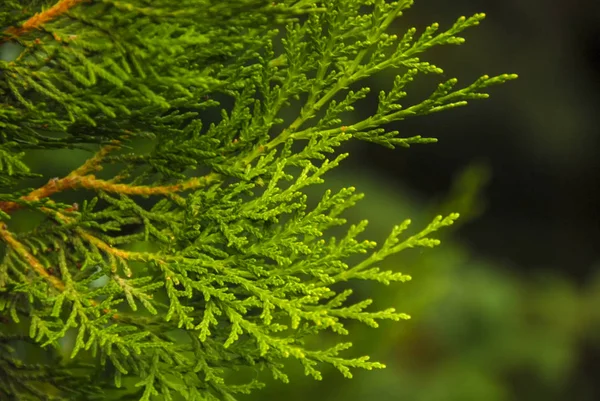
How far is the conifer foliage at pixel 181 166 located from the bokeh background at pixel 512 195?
4.43m

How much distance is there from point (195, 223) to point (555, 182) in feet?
23.1

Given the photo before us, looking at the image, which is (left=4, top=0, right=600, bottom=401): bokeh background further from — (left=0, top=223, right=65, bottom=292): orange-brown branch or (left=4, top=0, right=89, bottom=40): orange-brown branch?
(left=4, top=0, right=89, bottom=40): orange-brown branch

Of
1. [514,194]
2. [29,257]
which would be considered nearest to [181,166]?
[29,257]

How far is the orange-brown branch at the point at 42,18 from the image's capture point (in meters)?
1.44

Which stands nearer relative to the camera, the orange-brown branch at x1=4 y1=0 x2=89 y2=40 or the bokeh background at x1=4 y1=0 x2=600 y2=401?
the orange-brown branch at x1=4 y1=0 x2=89 y2=40

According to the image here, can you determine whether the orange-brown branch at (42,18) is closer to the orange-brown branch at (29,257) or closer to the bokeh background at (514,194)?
the orange-brown branch at (29,257)

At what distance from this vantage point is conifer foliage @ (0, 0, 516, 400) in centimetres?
138

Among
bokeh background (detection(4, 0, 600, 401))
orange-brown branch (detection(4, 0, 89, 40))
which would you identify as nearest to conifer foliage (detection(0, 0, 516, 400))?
orange-brown branch (detection(4, 0, 89, 40))

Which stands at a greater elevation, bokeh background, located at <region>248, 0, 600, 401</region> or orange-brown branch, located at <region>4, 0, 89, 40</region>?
bokeh background, located at <region>248, 0, 600, 401</region>

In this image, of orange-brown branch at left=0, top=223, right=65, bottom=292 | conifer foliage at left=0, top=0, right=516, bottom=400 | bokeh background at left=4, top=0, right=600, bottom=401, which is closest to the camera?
conifer foliage at left=0, top=0, right=516, bottom=400

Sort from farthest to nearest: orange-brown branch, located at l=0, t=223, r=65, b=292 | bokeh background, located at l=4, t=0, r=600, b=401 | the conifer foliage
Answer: bokeh background, located at l=4, t=0, r=600, b=401 < orange-brown branch, located at l=0, t=223, r=65, b=292 < the conifer foliage

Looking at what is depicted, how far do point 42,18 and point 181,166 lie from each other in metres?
0.40

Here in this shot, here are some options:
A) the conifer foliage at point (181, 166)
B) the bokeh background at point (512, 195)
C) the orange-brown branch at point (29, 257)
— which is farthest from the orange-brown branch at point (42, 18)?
the bokeh background at point (512, 195)

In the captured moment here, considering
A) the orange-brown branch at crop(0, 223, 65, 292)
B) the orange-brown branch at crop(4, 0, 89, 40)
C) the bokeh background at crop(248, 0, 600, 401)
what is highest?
the bokeh background at crop(248, 0, 600, 401)
